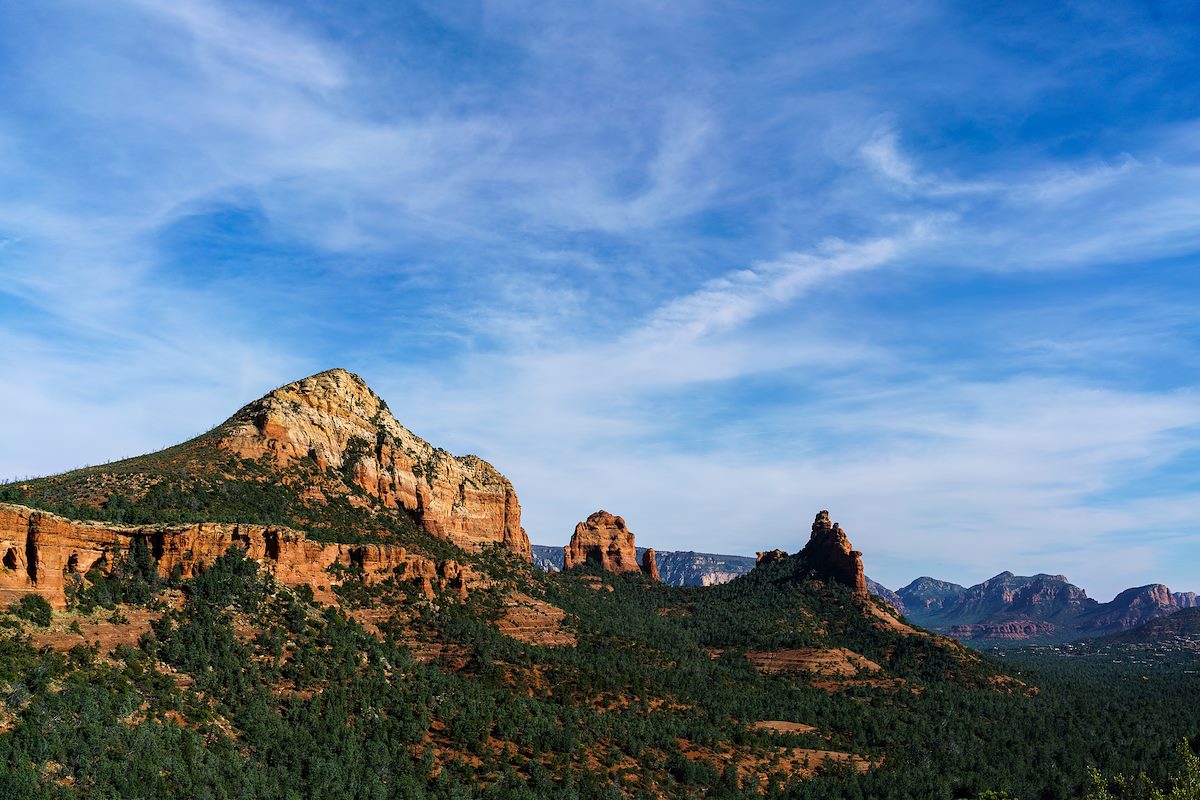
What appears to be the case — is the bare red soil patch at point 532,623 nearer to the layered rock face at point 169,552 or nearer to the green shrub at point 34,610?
the layered rock face at point 169,552

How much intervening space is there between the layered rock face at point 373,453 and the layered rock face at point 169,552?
24337 mm

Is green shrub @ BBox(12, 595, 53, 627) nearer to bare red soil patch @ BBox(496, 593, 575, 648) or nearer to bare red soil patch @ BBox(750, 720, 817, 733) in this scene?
bare red soil patch @ BBox(496, 593, 575, 648)

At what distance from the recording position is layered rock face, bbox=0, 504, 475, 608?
224 feet

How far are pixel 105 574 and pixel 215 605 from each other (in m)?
9.95

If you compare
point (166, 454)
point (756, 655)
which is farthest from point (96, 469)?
point (756, 655)

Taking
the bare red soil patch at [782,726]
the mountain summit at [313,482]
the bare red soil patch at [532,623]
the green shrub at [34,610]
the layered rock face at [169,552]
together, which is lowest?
Result: the bare red soil patch at [782,726]

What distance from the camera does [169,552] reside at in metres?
82.0

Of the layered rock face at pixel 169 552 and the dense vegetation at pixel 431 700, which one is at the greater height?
the layered rock face at pixel 169 552

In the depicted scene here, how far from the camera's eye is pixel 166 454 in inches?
4537

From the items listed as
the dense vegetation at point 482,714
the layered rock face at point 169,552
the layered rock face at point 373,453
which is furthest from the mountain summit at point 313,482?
the dense vegetation at point 482,714

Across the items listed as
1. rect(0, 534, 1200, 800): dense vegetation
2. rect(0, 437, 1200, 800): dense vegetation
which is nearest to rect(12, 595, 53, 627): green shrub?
rect(0, 437, 1200, 800): dense vegetation

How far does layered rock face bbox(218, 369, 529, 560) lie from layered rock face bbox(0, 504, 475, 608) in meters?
24.3

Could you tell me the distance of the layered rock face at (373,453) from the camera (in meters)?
126

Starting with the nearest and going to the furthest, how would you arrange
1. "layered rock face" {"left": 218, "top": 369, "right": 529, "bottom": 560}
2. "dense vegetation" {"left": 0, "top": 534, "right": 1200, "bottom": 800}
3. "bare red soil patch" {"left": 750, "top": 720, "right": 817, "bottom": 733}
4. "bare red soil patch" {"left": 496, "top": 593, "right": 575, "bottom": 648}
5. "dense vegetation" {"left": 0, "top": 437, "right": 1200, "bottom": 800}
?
"dense vegetation" {"left": 0, "top": 534, "right": 1200, "bottom": 800}, "dense vegetation" {"left": 0, "top": 437, "right": 1200, "bottom": 800}, "bare red soil patch" {"left": 750, "top": 720, "right": 817, "bottom": 733}, "bare red soil patch" {"left": 496, "top": 593, "right": 575, "bottom": 648}, "layered rock face" {"left": 218, "top": 369, "right": 529, "bottom": 560}
